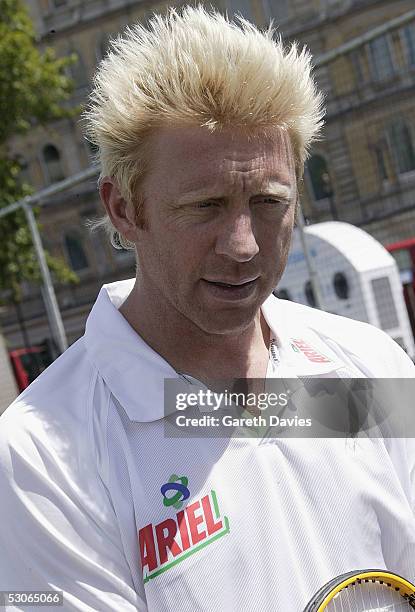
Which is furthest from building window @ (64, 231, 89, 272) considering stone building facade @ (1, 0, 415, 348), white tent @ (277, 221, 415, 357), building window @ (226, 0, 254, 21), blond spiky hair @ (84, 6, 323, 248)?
blond spiky hair @ (84, 6, 323, 248)

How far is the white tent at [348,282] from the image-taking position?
324 inches

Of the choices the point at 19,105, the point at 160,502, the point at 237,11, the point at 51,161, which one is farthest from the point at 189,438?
the point at 51,161

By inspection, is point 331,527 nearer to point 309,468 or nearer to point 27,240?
point 309,468

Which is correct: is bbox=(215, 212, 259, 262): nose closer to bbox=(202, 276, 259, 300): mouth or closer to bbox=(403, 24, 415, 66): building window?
bbox=(202, 276, 259, 300): mouth

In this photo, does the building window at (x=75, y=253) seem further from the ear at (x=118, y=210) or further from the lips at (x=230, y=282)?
the lips at (x=230, y=282)

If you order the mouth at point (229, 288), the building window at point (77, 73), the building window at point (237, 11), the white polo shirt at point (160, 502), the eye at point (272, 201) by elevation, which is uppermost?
the building window at point (77, 73)

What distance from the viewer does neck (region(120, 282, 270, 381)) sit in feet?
6.07

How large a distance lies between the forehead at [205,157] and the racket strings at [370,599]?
709 mm

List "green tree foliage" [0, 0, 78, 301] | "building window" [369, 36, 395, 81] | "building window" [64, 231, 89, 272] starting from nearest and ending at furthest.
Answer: "building window" [369, 36, 395, 81]
"green tree foliage" [0, 0, 78, 301]
"building window" [64, 231, 89, 272]

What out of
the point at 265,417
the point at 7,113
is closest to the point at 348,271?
the point at 265,417

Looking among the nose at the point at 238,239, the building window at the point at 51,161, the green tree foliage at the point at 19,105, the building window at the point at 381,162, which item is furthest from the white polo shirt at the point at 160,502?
the building window at the point at 51,161

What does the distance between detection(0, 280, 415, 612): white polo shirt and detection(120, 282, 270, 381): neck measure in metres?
0.03

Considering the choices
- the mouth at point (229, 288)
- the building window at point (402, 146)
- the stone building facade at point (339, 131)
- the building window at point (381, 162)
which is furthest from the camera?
the building window at point (381, 162)

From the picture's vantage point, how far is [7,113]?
800 inches
